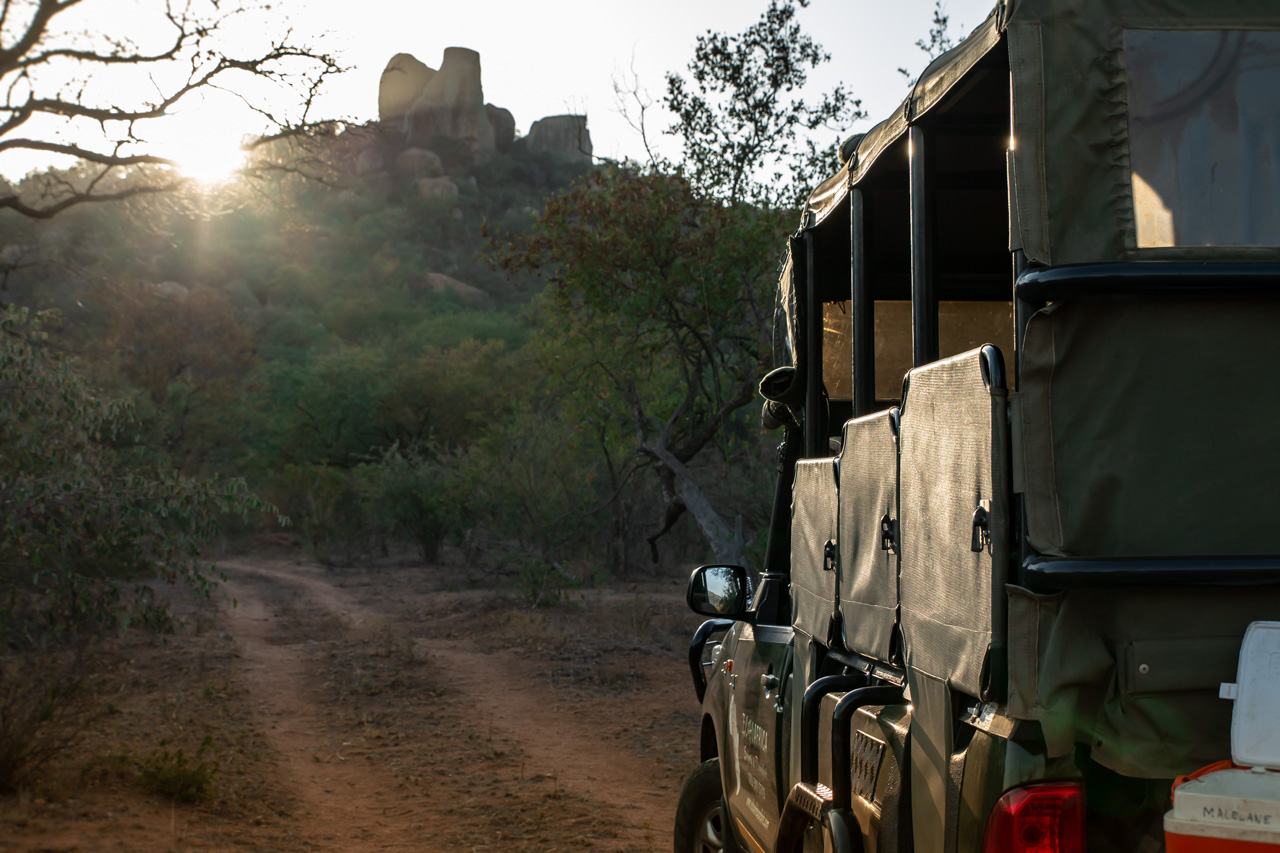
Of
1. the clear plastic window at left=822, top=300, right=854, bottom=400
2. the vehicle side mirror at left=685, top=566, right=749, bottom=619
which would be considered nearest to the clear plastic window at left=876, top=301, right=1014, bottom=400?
the clear plastic window at left=822, top=300, right=854, bottom=400

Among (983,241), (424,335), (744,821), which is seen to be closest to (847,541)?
(744,821)

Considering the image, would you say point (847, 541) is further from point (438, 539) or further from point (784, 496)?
point (438, 539)

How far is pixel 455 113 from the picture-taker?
8344 cm

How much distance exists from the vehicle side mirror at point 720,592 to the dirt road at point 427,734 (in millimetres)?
2577

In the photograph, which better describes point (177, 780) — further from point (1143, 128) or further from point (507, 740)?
point (1143, 128)

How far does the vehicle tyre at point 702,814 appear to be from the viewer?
13.1ft

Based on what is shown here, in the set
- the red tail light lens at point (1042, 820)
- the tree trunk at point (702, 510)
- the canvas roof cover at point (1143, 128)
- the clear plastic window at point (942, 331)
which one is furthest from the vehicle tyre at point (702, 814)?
the tree trunk at point (702, 510)

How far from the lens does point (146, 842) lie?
18.5 feet

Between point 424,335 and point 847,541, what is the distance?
4261 centimetres

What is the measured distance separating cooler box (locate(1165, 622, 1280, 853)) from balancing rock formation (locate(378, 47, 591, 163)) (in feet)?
266

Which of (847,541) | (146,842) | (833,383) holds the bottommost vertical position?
(146,842)

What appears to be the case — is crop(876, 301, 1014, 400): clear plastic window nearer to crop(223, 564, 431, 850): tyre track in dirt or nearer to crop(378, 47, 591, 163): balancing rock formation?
crop(223, 564, 431, 850): tyre track in dirt

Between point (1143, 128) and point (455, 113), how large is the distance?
86.2 metres

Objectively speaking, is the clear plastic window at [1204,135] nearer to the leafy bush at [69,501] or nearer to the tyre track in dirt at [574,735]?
the tyre track in dirt at [574,735]
